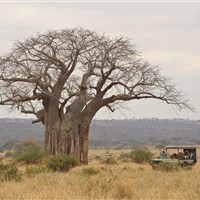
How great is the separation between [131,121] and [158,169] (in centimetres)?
14343

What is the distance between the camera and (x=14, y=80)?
22.3 metres

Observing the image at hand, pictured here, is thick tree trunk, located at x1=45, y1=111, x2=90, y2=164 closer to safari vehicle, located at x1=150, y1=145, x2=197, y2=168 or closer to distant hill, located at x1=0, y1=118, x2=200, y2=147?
safari vehicle, located at x1=150, y1=145, x2=197, y2=168

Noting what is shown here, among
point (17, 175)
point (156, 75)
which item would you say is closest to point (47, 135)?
point (156, 75)

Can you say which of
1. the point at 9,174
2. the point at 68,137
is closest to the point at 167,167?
the point at 68,137

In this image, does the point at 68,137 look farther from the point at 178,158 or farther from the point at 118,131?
the point at 118,131

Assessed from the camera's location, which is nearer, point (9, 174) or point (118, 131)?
point (9, 174)

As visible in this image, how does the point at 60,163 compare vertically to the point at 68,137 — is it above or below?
below

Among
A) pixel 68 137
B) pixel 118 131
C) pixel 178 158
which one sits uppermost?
pixel 118 131

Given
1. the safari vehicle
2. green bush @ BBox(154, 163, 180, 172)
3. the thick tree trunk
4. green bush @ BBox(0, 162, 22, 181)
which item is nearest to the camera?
green bush @ BBox(0, 162, 22, 181)

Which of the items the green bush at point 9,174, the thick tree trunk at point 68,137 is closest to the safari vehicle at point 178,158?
the thick tree trunk at point 68,137

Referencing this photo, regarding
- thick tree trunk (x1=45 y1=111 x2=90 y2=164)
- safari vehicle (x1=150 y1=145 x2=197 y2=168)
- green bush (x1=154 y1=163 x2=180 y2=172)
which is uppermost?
thick tree trunk (x1=45 y1=111 x2=90 y2=164)

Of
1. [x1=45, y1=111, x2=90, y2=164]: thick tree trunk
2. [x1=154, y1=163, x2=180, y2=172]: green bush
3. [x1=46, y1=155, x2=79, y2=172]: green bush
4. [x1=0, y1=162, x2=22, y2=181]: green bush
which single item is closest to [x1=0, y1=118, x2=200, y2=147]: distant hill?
[x1=45, y1=111, x2=90, y2=164]: thick tree trunk

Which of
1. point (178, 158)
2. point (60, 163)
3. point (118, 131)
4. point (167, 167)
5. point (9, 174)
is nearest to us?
point (9, 174)

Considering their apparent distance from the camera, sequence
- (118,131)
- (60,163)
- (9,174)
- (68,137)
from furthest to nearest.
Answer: (118,131)
(68,137)
(60,163)
(9,174)
